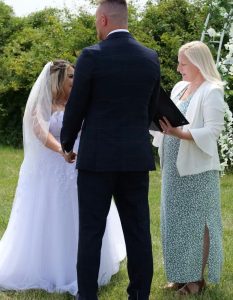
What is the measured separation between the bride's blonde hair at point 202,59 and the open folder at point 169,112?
1.59 ft

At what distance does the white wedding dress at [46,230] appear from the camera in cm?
444

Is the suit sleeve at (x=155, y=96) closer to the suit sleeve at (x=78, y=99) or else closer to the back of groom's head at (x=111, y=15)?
the back of groom's head at (x=111, y=15)

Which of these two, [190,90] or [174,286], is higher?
[190,90]

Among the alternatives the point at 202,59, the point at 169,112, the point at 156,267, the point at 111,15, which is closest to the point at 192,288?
the point at 156,267

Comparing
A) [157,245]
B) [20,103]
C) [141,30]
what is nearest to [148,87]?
[157,245]

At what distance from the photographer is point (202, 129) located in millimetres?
4125

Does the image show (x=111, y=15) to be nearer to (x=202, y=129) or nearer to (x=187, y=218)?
(x=202, y=129)

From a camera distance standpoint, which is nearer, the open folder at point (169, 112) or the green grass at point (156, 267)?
the open folder at point (169, 112)

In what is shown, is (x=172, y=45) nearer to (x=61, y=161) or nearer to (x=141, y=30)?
(x=141, y=30)

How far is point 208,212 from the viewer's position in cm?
434

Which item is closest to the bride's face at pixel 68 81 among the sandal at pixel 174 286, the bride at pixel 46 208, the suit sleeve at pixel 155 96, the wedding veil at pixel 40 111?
the bride at pixel 46 208

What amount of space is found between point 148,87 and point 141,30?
8.04 metres

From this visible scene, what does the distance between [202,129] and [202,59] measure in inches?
20.3

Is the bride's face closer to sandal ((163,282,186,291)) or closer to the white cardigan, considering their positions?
the white cardigan
